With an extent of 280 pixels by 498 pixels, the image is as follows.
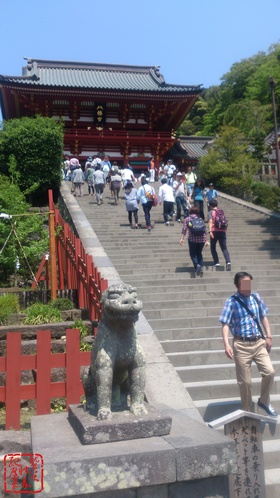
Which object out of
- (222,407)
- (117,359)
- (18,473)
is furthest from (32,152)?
(18,473)

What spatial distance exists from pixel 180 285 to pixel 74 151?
1911 cm

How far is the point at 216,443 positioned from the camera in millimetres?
3209

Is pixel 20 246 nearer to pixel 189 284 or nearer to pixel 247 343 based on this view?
pixel 189 284

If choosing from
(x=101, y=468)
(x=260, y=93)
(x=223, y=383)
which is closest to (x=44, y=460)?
(x=101, y=468)

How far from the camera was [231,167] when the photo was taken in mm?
23969

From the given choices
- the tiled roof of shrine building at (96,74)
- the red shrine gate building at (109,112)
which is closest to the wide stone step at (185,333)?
the red shrine gate building at (109,112)

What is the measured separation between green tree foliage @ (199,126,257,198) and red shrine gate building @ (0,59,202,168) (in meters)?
3.96

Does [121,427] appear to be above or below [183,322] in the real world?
below

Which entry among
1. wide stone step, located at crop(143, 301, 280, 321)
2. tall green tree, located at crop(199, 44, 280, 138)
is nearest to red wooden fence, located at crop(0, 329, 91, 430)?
wide stone step, located at crop(143, 301, 280, 321)

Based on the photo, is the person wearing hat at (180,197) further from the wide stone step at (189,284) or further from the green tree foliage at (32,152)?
the wide stone step at (189,284)

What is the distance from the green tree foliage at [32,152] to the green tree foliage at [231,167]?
9569mm

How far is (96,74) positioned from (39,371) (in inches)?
1211

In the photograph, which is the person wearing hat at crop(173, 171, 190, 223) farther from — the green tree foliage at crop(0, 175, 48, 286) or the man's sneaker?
the man's sneaker

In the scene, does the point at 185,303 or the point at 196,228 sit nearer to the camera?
the point at 185,303
